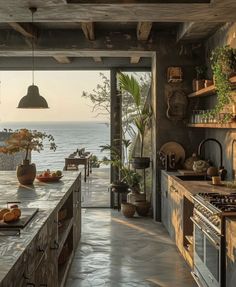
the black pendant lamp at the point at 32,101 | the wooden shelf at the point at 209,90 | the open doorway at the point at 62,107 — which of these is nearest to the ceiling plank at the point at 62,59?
the open doorway at the point at 62,107

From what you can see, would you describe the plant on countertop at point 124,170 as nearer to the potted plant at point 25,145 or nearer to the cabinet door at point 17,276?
the potted plant at point 25,145

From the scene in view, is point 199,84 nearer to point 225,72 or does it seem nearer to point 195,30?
point 195,30

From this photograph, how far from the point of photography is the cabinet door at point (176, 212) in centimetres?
455

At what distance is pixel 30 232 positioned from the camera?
2.22 meters

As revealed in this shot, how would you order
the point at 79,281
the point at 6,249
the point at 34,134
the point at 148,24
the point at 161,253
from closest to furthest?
the point at 6,249
the point at 79,281
the point at 34,134
the point at 161,253
the point at 148,24

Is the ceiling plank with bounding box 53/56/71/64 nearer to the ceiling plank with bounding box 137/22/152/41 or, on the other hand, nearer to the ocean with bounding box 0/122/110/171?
the ocean with bounding box 0/122/110/171

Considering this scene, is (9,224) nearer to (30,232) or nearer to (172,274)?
(30,232)

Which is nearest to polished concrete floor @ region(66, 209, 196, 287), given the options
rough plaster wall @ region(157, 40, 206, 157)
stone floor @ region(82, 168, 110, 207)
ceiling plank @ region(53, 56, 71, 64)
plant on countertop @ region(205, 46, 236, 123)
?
stone floor @ region(82, 168, 110, 207)

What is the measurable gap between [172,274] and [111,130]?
356 cm

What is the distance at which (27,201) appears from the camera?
10.8 ft

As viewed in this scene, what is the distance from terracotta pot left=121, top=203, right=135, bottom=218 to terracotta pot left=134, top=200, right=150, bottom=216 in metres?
0.13

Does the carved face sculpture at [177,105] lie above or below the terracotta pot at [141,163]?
above

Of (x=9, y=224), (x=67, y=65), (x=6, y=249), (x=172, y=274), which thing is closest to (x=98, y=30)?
(x=67, y=65)

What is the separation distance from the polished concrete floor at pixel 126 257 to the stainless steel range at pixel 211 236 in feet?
1.86
